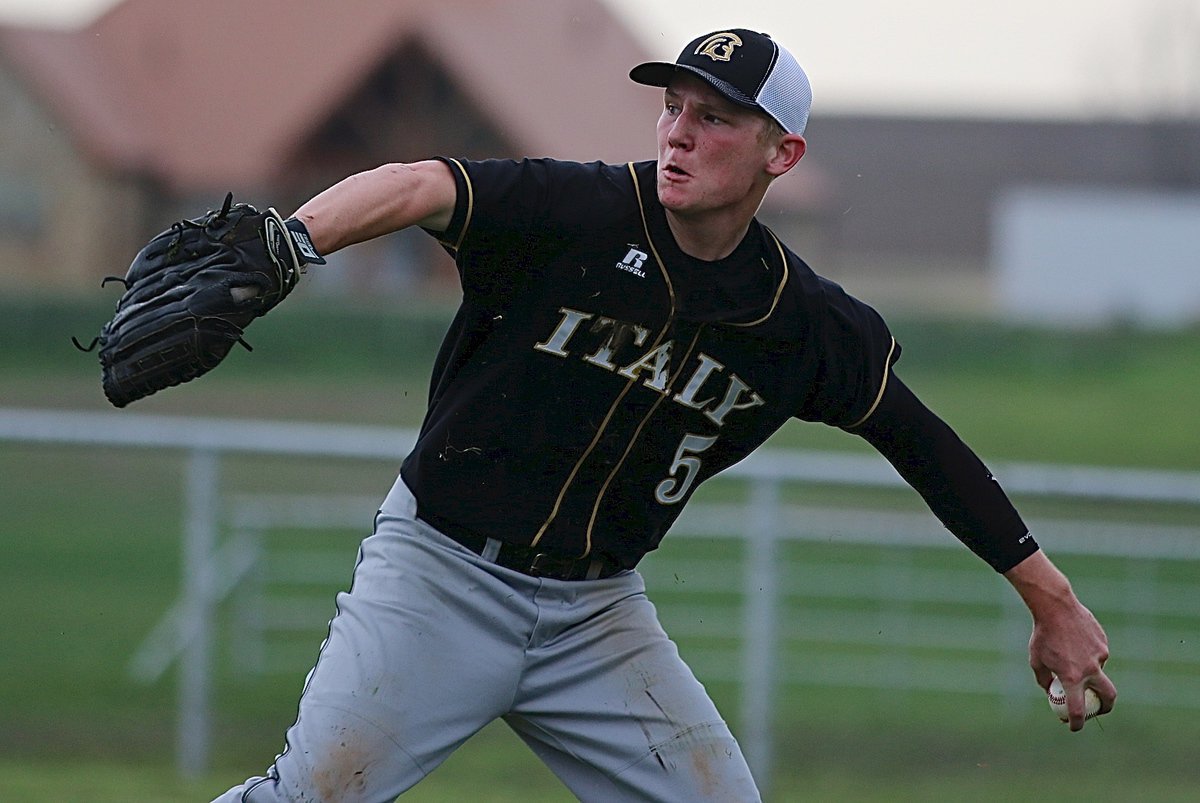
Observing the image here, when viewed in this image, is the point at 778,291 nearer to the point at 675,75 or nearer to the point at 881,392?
the point at 881,392

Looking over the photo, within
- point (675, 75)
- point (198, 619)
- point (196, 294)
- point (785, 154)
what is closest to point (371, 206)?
point (196, 294)

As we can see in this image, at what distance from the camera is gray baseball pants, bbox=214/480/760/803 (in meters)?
3.31

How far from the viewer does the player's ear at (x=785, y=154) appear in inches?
141

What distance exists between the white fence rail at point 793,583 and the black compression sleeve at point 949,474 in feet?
8.59

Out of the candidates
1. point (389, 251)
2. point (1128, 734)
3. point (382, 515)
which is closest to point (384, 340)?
point (389, 251)

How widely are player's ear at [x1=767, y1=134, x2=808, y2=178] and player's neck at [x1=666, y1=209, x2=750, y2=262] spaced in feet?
0.41

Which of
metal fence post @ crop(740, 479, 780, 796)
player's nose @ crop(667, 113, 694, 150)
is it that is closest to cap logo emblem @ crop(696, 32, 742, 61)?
player's nose @ crop(667, 113, 694, 150)

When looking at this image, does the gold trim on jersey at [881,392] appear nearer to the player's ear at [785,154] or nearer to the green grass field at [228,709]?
the player's ear at [785,154]

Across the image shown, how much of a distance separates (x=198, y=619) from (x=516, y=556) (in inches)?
137

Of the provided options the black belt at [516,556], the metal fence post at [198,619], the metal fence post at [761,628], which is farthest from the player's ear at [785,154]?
the metal fence post at [198,619]

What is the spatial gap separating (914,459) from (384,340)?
2380 centimetres

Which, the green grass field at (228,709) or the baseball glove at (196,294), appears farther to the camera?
the green grass field at (228,709)

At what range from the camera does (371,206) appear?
3.05m

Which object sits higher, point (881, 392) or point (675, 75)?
point (675, 75)
